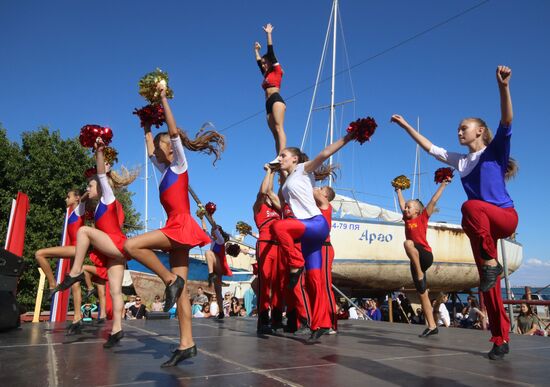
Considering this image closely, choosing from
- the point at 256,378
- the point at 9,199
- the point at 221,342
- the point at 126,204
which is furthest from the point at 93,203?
the point at 126,204

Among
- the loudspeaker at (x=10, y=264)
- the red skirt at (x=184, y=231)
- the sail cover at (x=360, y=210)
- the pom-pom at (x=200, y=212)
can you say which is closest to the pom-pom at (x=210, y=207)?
the pom-pom at (x=200, y=212)

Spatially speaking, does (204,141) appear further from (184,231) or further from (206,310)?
(206,310)

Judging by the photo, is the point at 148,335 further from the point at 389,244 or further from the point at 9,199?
the point at 9,199

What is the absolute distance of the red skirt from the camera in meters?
3.59

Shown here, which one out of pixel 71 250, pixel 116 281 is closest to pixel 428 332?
pixel 116 281

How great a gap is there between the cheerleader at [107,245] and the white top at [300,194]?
181cm

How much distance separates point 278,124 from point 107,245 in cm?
287

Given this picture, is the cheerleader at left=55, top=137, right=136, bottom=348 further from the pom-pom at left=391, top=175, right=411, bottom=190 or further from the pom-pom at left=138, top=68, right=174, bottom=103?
the pom-pom at left=391, top=175, right=411, bottom=190

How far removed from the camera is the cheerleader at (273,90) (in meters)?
6.41

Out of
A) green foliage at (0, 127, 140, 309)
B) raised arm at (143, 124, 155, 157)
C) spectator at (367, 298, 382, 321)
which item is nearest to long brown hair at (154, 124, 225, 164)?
raised arm at (143, 124, 155, 157)

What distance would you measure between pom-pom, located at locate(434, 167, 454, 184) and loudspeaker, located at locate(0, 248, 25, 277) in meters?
5.87

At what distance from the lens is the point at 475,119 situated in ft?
14.1

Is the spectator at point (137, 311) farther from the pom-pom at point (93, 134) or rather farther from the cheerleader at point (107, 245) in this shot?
the pom-pom at point (93, 134)

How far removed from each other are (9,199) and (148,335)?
59.8ft
